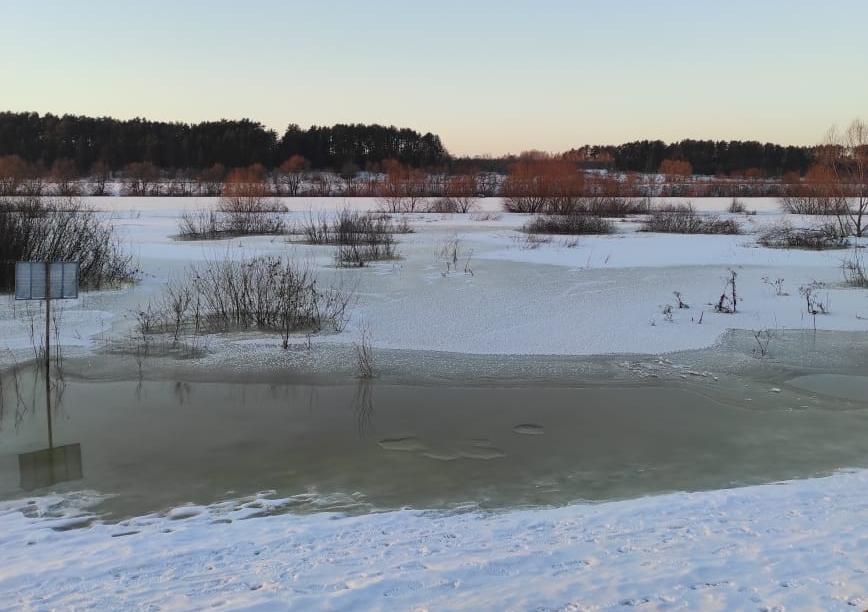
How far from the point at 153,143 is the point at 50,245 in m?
78.6

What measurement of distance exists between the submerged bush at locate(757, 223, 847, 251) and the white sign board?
18608 millimetres

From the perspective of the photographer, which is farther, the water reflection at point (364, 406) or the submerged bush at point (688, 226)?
the submerged bush at point (688, 226)

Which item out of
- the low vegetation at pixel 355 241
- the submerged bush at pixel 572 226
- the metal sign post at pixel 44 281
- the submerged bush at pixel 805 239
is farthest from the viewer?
the submerged bush at pixel 572 226

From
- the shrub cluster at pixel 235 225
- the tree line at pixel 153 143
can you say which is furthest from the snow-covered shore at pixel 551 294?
the tree line at pixel 153 143

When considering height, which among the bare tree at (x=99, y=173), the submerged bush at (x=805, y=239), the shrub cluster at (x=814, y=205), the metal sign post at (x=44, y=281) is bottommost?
the metal sign post at (x=44, y=281)

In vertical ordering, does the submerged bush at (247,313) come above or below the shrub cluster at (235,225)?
below

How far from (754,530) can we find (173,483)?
3.42m

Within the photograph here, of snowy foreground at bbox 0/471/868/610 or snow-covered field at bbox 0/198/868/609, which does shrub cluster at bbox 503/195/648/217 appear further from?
snowy foreground at bbox 0/471/868/610

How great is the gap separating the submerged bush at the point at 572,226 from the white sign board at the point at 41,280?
1869cm

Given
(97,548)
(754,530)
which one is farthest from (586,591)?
(97,548)

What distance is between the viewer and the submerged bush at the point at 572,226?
25.6 m

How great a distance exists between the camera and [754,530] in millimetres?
3680

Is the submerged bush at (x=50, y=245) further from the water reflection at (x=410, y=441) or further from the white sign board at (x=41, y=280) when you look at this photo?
the water reflection at (x=410, y=441)

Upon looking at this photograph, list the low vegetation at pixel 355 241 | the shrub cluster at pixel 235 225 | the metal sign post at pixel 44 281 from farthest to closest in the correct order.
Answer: the shrub cluster at pixel 235 225 → the low vegetation at pixel 355 241 → the metal sign post at pixel 44 281
